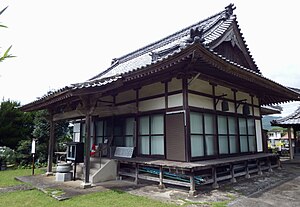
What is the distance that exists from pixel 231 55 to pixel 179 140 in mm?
4069

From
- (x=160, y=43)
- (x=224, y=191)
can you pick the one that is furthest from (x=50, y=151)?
(x=160, y=43)

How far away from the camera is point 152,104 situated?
6719 mm

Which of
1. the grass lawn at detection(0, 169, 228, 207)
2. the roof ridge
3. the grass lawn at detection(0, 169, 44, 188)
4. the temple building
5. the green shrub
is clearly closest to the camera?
the grass lawn at detection(0, 169, 228, 207)

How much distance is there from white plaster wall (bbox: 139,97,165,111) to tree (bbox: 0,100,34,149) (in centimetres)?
846

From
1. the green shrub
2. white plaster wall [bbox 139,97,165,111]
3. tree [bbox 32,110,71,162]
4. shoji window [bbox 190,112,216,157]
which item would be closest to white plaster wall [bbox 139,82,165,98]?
white plaster wall [bbox 139,97,165,111]

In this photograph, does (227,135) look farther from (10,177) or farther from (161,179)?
(10,177)

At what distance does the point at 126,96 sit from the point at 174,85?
87.5 inches

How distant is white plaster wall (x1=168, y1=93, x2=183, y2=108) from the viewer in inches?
233

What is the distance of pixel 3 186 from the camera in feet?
20.7

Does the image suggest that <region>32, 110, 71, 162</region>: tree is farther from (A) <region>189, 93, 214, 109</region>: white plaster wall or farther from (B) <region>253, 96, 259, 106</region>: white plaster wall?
(B) <region>253, 96, 259, 106</region>: white plaster wall

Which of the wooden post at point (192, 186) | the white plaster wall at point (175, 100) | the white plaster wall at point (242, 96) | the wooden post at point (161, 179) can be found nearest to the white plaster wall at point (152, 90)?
the white plaster wall at point (175, 100)

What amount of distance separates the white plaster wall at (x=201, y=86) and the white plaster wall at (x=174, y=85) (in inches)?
11.9

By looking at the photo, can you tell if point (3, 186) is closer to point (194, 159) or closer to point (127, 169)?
point (127, 169)

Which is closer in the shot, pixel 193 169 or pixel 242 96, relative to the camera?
pixel 193 169
